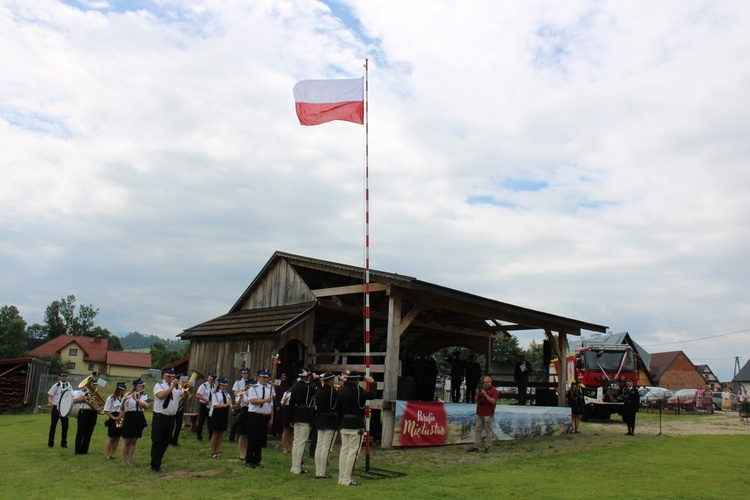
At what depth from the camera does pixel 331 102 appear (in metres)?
14.2

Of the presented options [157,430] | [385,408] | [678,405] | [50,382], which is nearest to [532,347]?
[678,405]

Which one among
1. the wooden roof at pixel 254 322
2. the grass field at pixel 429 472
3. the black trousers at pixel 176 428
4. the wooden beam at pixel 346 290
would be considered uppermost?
the wooden beam at pixel 346 290

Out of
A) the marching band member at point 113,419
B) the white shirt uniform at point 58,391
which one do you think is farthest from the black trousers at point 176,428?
the white shirt uniform at point 58,391

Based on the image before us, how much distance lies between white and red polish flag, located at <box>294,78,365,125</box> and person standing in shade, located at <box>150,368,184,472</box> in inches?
265

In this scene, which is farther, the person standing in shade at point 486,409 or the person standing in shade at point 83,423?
the person standing in shade at point 486,409

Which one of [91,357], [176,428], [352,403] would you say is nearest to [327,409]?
[352,403]

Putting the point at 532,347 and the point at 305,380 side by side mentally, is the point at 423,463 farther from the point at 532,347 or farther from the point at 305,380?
the point at 532,347

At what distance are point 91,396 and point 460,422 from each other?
29.0 feet

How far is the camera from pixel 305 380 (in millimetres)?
11625

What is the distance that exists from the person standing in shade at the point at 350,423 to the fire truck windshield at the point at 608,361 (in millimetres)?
16498

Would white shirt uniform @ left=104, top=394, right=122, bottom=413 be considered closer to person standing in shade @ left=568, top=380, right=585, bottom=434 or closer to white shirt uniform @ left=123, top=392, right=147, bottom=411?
white shirt uniform @ left=123, top=392, right=147, bottom=411

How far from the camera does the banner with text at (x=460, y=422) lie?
45.5 ft

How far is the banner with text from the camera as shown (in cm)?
1388

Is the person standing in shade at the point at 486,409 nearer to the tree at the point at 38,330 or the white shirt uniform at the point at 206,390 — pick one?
the white shirt uniform at the point at 206,390
